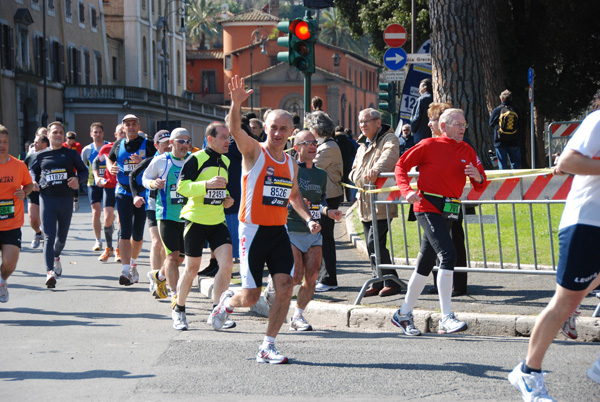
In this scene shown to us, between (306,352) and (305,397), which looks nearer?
(305,397)

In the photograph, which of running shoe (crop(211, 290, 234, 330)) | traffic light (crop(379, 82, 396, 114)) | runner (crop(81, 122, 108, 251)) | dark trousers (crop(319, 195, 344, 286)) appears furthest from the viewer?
traffic light (crop(379, 82, 396, 114))

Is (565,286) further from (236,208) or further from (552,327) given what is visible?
(236,208)

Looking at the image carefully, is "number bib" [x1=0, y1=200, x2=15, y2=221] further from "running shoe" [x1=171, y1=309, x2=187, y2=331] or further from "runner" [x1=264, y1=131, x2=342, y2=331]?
"runner" [x1=264, y1=131, x2=342, y2=331]

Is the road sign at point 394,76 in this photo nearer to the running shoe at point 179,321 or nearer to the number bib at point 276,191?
the running shoe at point 179,321

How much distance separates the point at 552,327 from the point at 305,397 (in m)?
1.56

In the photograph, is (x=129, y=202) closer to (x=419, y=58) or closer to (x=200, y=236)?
(x=200, y=236)

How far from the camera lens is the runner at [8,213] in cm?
973

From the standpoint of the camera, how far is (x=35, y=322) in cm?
887

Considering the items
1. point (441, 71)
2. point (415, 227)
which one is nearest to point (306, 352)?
point (415, 227)

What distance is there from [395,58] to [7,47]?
103ft

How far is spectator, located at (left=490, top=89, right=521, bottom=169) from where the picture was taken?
59.2 ft

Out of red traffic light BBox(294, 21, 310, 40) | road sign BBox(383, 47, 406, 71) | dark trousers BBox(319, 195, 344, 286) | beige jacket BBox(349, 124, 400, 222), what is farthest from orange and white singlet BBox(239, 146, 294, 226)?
road sign BBox(383, 47, 406, 71)

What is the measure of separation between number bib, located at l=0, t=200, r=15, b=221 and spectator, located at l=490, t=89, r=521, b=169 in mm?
10685

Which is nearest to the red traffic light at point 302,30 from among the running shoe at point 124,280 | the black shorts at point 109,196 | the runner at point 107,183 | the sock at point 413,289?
the runner at point 107,183
